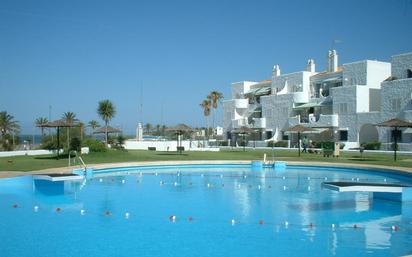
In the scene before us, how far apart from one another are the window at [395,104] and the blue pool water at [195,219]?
65.5ft

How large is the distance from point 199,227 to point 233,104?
50208 mm

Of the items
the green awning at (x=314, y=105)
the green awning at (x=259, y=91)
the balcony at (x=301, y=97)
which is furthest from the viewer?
the green awning at (x=259, y=91)

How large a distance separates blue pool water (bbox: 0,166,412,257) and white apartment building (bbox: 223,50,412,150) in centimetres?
2064

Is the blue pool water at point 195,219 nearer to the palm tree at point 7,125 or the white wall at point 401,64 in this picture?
the white wall at point 401,64

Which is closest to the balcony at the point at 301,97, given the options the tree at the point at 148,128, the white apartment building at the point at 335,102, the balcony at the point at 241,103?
the white apartment building at the point at 335,102

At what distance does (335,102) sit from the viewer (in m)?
45.1

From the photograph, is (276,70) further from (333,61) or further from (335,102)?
(335,102)

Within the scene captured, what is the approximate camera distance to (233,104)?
61.0 meters

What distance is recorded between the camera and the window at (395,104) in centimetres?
3852

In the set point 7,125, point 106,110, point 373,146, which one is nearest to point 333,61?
Result: point 373,146

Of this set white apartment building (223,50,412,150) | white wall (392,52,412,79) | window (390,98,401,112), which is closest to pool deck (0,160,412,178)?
white apartment building (223,50,412,150)

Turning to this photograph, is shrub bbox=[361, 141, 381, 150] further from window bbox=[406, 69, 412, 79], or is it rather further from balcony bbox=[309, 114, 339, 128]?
window bbox=[406, 69, 412, 79]

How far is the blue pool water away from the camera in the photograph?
942cm

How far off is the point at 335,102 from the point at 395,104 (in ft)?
23.5
